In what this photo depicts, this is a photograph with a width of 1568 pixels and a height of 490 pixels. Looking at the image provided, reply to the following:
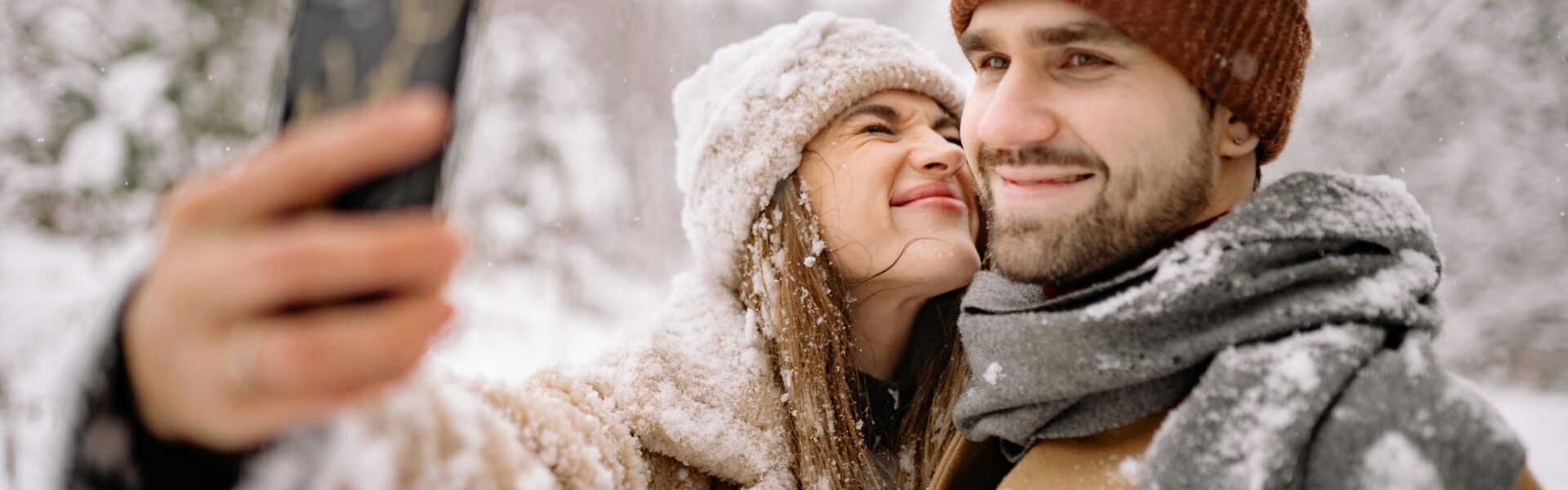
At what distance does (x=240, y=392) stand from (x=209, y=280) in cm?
10

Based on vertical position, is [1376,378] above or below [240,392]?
below

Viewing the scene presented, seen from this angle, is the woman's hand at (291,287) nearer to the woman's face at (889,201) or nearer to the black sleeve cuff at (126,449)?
the black sleeve cuff at (126,449)

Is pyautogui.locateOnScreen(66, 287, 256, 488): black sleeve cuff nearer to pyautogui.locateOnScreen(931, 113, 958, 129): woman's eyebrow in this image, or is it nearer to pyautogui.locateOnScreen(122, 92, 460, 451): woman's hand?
pyautogui.locateOnScreen(122, 92, 460, 451): woman's hand

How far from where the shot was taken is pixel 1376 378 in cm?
106

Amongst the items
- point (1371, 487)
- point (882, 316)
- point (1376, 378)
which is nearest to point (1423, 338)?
point (1376, 378)

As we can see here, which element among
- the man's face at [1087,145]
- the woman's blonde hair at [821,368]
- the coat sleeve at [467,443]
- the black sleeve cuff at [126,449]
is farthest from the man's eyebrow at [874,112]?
the black sleeve cuff at [126,449]

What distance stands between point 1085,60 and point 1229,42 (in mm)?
287

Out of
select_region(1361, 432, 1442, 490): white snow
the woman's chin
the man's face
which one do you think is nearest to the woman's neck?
the woman's chin

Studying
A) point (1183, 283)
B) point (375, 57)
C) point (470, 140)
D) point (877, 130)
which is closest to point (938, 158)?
point (877, 130)

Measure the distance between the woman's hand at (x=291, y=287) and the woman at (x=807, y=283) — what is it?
981 mm

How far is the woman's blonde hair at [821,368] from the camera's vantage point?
2.00m

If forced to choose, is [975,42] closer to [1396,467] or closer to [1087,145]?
[1087,145]

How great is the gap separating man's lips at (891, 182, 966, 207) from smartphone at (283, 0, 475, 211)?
66.4 inches

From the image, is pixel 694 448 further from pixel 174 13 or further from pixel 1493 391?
pixel 1493 391
